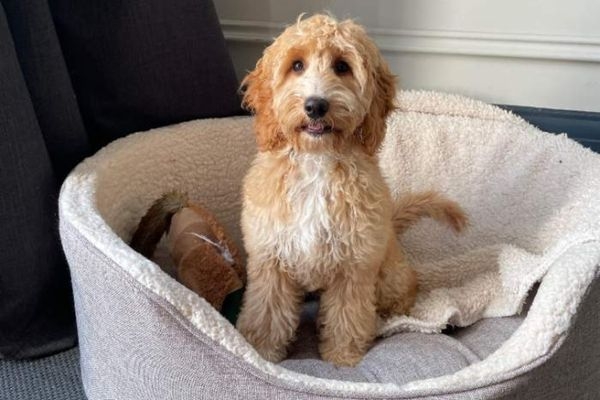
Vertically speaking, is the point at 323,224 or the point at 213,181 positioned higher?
the point at 323,224

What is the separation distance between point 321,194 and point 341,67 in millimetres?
231

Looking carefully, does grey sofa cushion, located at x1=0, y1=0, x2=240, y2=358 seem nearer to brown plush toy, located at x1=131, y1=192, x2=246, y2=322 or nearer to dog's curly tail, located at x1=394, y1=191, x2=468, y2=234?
brown plush toy, located at x1=131, y1=192, x2=246, y2=322

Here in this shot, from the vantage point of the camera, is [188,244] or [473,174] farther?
[473,174]

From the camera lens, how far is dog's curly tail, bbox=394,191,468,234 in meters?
1.55

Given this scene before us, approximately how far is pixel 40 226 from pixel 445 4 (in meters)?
1.20

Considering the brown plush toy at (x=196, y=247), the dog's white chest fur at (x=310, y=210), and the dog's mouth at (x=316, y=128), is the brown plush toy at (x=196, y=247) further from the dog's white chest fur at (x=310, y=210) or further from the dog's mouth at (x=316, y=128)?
the dog's mouth at (x=316, y=128)

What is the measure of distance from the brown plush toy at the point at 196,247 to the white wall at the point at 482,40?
0.74 m

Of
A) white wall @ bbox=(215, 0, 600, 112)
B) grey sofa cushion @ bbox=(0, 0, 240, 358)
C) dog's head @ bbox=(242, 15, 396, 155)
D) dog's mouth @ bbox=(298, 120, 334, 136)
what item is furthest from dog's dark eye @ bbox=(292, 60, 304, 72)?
white wall @ bbox=(215, 0, 600, 112)

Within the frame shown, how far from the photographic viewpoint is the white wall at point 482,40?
6.19ft

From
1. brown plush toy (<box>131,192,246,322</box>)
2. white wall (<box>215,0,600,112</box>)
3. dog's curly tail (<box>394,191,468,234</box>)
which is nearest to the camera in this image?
brown plush toy (<box>131,192,246,322</box>)

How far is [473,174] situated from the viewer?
1833 mm

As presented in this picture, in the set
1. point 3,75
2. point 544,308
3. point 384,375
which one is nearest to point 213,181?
point 3,75

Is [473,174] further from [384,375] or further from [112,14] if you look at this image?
[112,14]

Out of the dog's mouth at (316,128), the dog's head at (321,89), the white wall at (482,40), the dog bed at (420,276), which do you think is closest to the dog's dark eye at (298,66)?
the dog's head at (321,89)
